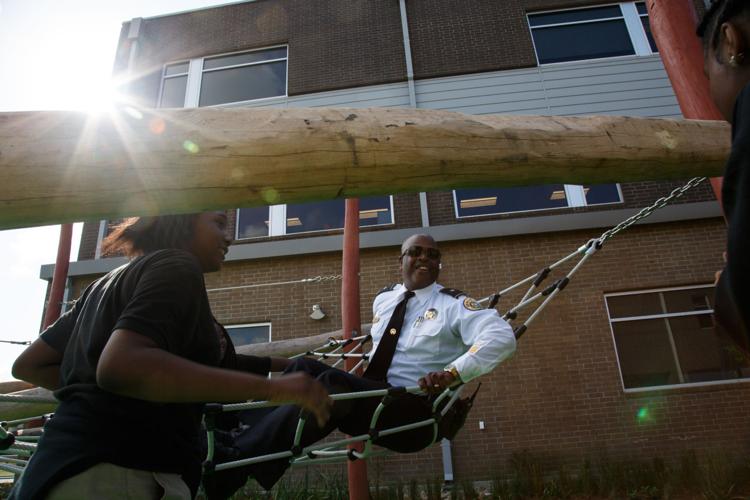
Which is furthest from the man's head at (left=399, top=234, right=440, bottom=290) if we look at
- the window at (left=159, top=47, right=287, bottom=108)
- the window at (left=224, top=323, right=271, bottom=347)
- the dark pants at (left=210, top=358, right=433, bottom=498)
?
the window at (left=159, top=47, right=287, bottom=108)

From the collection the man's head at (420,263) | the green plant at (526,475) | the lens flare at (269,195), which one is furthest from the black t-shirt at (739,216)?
the green plant at (526,475)

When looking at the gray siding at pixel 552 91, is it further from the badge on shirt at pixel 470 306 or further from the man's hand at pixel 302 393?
the man's hand at pixel 302 393

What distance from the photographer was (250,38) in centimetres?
1152

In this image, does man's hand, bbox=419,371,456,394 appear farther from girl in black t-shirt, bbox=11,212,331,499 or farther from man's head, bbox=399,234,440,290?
girl in black t-shirt, bbox=11,212,331,499

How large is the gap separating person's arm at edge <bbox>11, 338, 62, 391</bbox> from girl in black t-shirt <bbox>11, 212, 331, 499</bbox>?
0.31 metres

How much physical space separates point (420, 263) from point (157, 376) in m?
2.40

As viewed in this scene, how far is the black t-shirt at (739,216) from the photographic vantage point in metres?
0.80

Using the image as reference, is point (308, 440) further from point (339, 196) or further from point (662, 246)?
point (662, 246)

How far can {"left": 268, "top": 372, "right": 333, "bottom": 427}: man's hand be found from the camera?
1.29 m

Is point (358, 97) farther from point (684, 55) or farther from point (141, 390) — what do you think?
point (141, 390)

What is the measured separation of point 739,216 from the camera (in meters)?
0.81

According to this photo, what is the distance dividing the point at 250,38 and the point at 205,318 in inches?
453

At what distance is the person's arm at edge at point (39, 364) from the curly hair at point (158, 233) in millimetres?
408

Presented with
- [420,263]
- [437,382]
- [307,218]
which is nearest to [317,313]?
[307,218]
